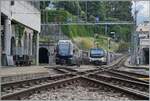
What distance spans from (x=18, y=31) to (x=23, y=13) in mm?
6472

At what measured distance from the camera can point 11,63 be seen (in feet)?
134

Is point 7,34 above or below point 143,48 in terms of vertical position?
A: above

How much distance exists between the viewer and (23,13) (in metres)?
52.1

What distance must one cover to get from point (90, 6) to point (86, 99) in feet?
327

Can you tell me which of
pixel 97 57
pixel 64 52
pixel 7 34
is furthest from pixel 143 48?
pixel 7 34

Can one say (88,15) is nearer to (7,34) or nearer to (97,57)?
(97,57)

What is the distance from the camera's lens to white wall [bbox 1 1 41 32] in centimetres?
4281

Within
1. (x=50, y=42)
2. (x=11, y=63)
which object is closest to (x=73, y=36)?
(x=50, y=42)

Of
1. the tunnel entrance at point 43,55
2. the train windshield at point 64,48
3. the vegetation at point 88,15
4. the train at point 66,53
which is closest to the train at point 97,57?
the train at point 66,53

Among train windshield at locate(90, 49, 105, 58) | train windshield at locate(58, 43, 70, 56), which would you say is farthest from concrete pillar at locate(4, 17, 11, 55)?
train windshield at locate(90, 49, 105, 58)

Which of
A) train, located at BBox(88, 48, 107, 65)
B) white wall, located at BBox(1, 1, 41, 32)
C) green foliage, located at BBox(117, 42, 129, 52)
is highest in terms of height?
white wall, located at BBox(1, 1, 41, 32)

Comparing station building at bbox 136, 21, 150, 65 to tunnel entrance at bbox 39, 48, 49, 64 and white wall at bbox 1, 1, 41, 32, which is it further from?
white wall at bbox 1, 1, 41, 32

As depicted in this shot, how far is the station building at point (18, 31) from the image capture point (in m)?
42.2

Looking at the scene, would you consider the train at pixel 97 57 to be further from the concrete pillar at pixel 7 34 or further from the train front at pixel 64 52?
the concrete pillar at pixel 7 34
